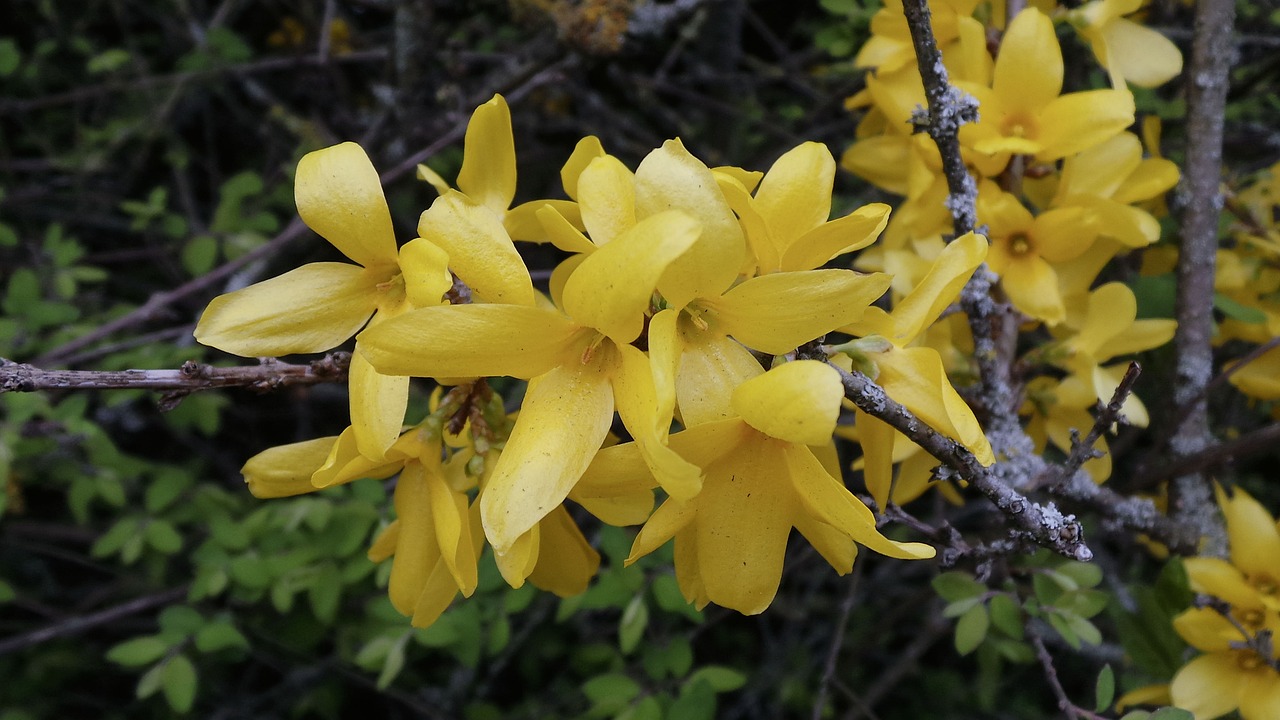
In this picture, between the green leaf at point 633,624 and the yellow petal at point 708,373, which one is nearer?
the yellow petal at point 708,373

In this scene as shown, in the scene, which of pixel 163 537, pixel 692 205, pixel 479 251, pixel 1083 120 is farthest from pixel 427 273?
pixel 163 537

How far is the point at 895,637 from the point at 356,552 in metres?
1.65

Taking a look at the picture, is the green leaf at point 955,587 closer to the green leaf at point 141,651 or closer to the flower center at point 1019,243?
the flower center at point 1019,243

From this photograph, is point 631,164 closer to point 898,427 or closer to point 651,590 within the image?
point 651,590

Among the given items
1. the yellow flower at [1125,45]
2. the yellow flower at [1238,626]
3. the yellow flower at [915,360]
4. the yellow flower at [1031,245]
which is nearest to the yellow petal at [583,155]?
the yellow flower at [915,360]

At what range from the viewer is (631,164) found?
258 cm

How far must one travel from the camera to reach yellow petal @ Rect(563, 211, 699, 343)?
70 centimetres

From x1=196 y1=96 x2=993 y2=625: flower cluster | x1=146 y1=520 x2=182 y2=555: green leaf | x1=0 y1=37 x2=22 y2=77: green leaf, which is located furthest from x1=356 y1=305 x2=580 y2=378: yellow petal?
x1=0 y1=37 x2=22 y2=77: green leaf

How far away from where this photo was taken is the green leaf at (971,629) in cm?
130

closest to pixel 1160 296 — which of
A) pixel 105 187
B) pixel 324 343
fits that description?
pixel 324 343

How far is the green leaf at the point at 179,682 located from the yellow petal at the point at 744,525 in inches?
48.3

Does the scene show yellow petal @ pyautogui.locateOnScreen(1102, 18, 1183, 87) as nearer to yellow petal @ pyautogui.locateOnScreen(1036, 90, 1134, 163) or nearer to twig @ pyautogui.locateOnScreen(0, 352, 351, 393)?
yellow petal @ pyautogui.locateOnScreen(1036, 90, 1134, 163)

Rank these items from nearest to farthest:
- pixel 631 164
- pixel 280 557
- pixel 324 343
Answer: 1. pixel 324 343
2. pixel 280 557
3. pixel 631 164

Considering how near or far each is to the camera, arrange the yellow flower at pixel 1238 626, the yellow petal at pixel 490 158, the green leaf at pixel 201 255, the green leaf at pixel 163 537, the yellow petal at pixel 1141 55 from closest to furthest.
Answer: the yellow petal at pixel 490 158 < the yellow flower at pixel 1238 626 < the yellow petal at pixel 1141 55 < the green leaf at pixel 163 537 < the green leaf at pixel 201 255
